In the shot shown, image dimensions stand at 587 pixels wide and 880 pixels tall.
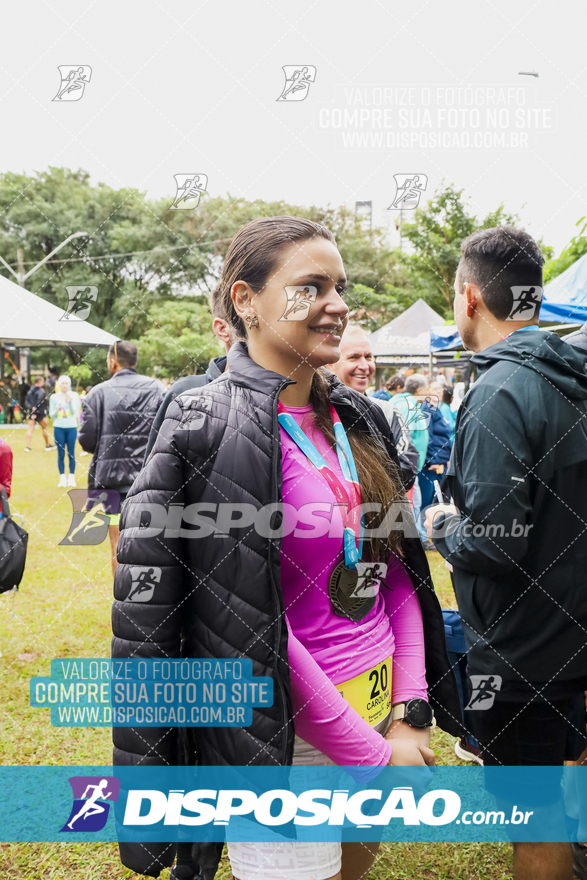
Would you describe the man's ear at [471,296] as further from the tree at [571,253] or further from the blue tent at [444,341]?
the blue tent at [444,341]

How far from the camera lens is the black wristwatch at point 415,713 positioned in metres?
1.37

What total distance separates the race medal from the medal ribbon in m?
0.02

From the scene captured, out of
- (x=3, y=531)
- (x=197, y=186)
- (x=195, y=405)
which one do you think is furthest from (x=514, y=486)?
(x=3, y=531)

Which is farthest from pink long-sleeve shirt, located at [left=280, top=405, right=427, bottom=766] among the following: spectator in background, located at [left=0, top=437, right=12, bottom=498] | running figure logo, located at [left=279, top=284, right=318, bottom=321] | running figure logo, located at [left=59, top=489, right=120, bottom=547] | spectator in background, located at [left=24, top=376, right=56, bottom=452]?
spectator in background, located at [left=24, top=376, right=56, bottom=452]

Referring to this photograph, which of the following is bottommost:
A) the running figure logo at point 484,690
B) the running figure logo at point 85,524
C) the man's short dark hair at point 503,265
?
the running figure logo at point 85,524

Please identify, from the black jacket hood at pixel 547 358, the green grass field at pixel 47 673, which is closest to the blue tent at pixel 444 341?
the green grass field at pixel 47 673

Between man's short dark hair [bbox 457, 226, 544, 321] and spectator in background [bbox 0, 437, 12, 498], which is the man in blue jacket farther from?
man's short dark hair [bbox 457, 226, 544, 321]

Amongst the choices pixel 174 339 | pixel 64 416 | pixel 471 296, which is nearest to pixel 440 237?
pixel 174 339

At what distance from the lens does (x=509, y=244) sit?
179 cm

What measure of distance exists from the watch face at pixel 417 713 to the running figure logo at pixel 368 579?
0.28m

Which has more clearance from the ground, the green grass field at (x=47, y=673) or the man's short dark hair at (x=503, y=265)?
the man's short dark hair at (x=503, y=265)

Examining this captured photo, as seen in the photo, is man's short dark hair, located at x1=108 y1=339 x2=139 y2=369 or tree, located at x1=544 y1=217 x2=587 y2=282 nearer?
man's short dark hair, located at x1=108 y1=339 x2=139 y2=369

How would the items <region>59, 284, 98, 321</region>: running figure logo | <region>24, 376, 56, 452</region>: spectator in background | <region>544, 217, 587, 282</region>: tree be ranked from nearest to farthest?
<region>59, 284, 98, 321</region>: running figure logo < <region>544, 217, 587, 282</region>: tree < <region>24, 376, 56, 452</region>: spectator in background

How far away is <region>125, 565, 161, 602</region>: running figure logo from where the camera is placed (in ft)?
3.69
